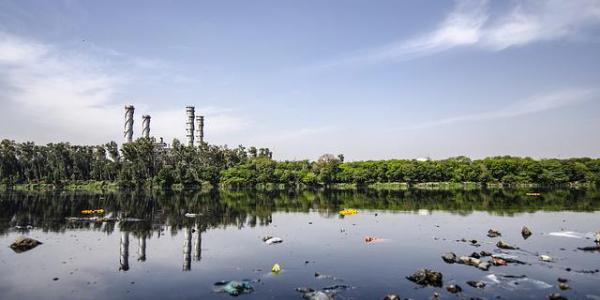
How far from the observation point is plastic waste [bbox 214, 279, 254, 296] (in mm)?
22703

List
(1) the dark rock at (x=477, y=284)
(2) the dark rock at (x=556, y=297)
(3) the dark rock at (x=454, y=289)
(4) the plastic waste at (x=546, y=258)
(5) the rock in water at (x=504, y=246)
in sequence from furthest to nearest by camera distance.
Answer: (5) the rock in water at (x=504, y=246) < (4) the plastic waste at (x=546, y=258) < (1) the dark rock at (x=477, y=284) < (3) the dark rock at (x=454, y=289) < (2) the dark rock at (x=556, y=297)

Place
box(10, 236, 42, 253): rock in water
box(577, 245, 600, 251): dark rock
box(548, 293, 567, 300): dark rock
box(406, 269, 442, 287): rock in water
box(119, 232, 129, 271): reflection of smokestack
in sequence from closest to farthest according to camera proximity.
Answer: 1. box(548, 293, 567, 300): dark rock
2. box(406, 269, 442, 287): rock in water
3. box(119, 232, 129, 271): reflection of smokestack
4. box(577, 245, 600, 251): dark rock
5. box(10, 236, 42, 253): rock in water

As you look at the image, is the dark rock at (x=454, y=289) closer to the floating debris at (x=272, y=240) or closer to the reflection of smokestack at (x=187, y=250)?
the reflection of smokestack at (x=187, y=250)

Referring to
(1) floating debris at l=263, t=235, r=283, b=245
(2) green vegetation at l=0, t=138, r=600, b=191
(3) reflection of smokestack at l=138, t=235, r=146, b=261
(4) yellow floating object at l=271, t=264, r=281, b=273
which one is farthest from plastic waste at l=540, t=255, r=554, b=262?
(2) green vegetation at l=0, t=138, r=600, b=191

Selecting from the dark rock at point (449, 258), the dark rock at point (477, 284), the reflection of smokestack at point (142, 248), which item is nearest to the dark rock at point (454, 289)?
the dark rock at point (477, 284)

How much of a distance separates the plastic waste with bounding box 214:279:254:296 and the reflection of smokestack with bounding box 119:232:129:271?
8.52m

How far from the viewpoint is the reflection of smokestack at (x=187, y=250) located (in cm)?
2947

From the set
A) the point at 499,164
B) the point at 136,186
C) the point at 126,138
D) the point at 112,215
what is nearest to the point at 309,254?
the point at 112,215

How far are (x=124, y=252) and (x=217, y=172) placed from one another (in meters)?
102

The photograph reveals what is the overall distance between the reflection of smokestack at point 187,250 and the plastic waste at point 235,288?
546 cm

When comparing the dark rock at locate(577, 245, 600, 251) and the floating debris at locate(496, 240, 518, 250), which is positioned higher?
the floating debris at locate(496, 240, 518, 250)

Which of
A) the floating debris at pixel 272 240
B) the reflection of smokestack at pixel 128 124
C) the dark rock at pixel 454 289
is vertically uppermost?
the reflection of smokestack at pixel 128 124

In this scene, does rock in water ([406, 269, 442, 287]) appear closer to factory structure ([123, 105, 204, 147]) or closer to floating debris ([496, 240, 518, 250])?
floating debris ([496, 240, 518, 250])

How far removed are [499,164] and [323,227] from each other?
330 ft
